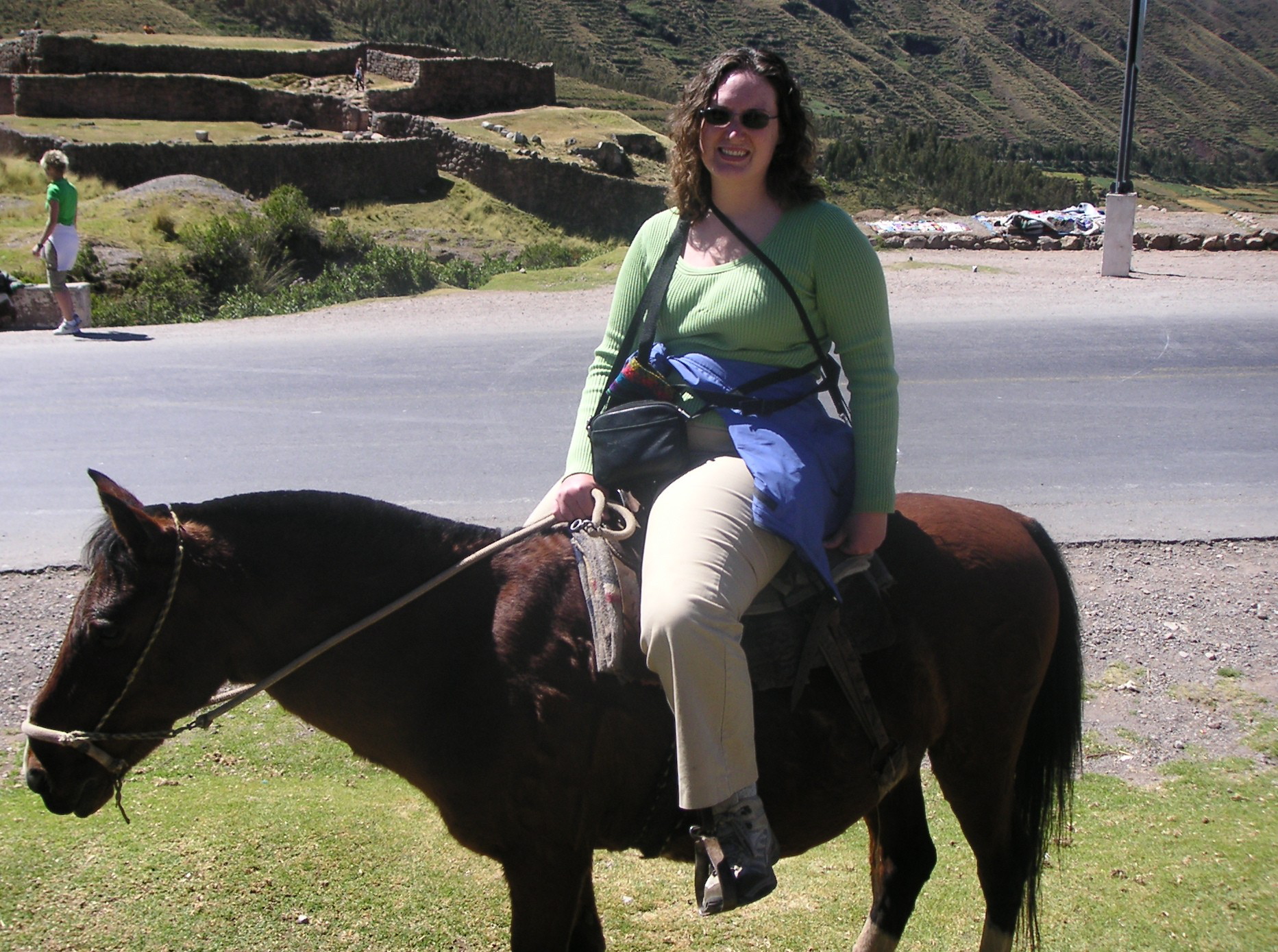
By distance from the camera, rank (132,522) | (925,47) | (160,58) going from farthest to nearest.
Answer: (925,47)
(160,58)
(132,522)

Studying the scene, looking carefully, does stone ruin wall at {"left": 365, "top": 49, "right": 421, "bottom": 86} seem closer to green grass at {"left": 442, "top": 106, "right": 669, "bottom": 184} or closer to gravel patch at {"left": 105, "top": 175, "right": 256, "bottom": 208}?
green grass at {"left": 442, "top": 106, "right": 669, "bottom": 184}

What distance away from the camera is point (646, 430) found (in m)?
2.80

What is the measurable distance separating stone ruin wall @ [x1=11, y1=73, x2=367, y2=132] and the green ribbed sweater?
133 ft

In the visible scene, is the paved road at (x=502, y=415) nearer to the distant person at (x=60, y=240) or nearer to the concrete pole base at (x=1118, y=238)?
the distant person at (x=60, y=240)

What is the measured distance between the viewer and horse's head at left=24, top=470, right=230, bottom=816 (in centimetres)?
246

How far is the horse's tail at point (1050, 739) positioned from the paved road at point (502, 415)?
3.54 meters

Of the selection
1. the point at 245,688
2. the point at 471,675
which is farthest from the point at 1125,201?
the point at 245,688

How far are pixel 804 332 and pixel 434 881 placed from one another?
2313 millimetres

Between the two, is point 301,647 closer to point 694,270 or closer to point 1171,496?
point 694,270

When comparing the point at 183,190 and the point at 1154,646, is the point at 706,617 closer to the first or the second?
the point at 1154,646

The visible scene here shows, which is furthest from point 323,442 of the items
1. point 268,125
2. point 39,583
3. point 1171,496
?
point 268,125

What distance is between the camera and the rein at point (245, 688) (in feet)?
8.11

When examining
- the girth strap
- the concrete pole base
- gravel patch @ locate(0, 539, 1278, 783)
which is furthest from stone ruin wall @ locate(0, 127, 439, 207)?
the girth strap

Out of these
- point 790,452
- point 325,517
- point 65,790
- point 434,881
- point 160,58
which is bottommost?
point 434,881
